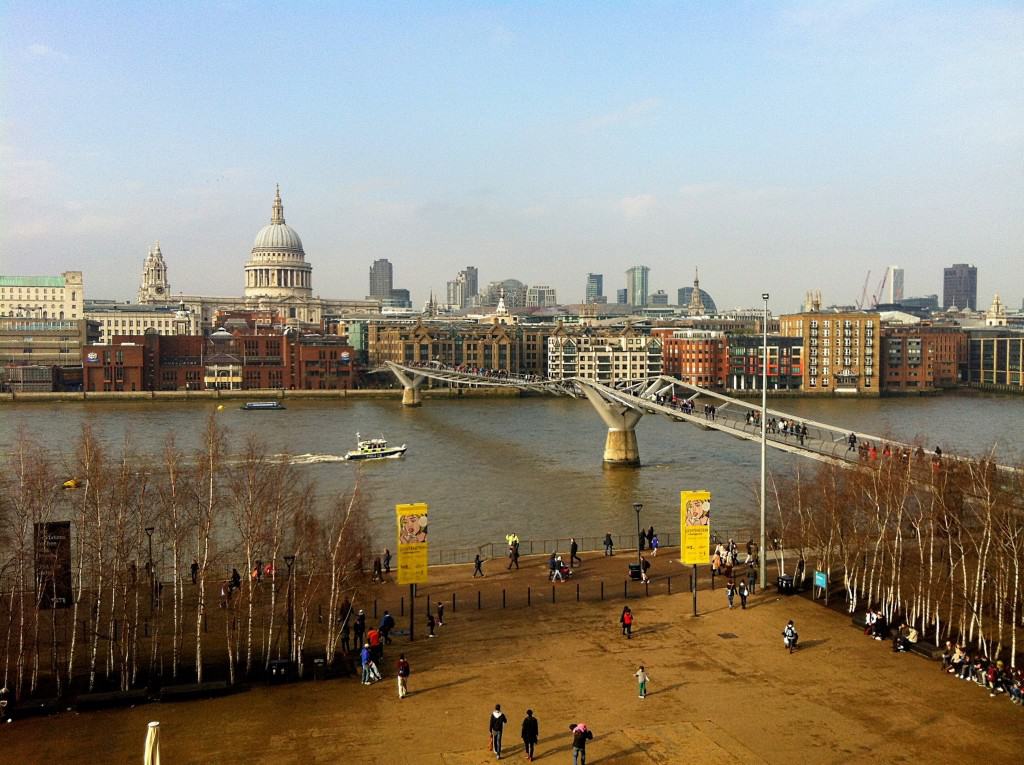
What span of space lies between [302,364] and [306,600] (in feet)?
230

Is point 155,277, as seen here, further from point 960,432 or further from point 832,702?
point 832,702

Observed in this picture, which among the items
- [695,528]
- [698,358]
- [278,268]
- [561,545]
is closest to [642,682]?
[695,528]

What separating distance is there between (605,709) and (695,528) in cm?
532

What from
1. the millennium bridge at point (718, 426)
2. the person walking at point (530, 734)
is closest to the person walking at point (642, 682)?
the person walking at point (530, 734)

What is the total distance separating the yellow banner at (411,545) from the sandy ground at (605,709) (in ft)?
3.05

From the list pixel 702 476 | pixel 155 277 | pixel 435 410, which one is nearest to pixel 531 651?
pixel 702 476

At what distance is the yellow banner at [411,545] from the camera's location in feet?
50.0

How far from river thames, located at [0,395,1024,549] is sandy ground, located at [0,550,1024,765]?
6475 mm

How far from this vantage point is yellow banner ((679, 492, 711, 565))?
658 inches

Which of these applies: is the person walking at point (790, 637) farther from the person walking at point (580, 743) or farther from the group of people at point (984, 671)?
the person walking at point (580, 743)

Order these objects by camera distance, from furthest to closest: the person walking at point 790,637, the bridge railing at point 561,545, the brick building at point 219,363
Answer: the brick building at point 219,363 < the bridge railing at point 561,545 < the person walking at point 790,637

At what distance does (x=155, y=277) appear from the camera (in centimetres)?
15100

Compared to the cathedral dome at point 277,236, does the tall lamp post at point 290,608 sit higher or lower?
lower

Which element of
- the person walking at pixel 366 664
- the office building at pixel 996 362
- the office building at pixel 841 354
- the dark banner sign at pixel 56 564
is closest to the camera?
the person walking at pixel 366 664
